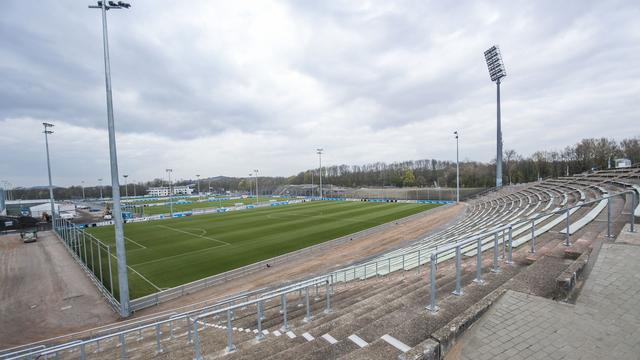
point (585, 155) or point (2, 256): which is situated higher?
point (585, 155)

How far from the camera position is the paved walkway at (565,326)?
3.77m

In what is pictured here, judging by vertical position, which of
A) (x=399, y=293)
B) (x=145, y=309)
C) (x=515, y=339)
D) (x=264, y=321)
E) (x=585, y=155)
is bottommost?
(x=145, y=309)

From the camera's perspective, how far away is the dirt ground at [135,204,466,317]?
1719 cm

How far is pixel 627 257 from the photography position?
20.4 feet

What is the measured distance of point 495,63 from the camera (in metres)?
53.6

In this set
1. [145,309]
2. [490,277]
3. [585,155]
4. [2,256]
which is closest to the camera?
[490,277]

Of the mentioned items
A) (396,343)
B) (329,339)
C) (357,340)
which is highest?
(396,343)

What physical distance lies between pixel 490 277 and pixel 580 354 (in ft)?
8.45

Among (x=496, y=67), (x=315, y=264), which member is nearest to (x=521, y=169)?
(x=496, y=67)

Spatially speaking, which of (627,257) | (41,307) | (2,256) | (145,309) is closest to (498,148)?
(627,257)

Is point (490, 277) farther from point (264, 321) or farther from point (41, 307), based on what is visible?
point (41, 307)

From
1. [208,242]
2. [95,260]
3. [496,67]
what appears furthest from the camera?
[496,67]

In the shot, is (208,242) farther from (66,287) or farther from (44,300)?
(44,300)

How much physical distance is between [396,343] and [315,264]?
18.5 m
